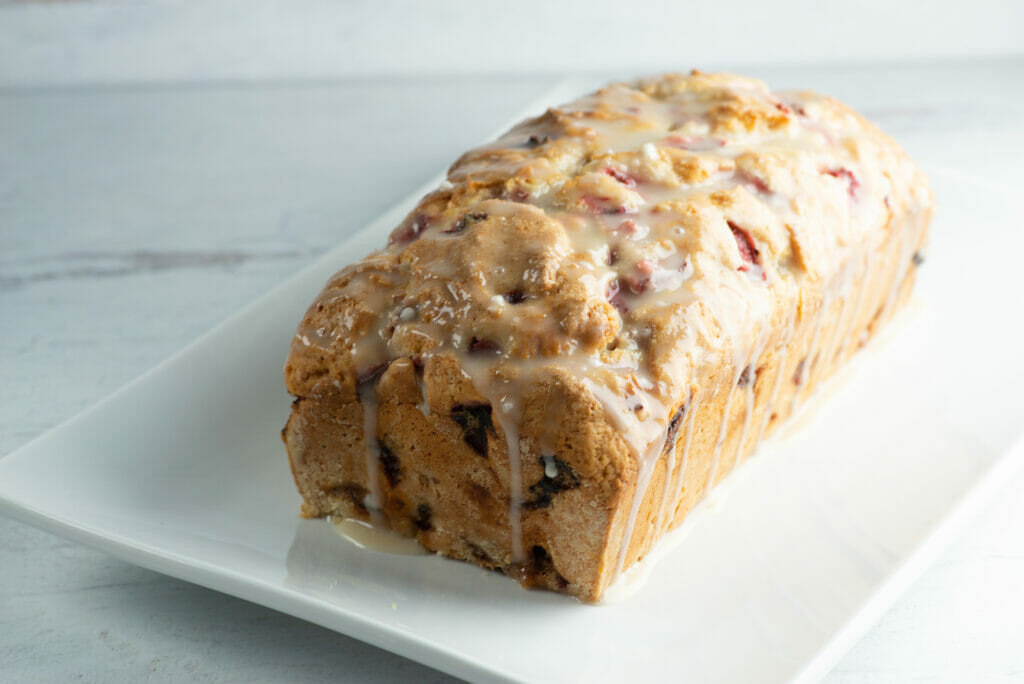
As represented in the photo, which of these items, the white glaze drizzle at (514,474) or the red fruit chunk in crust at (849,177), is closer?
the white glaze drizzle at (514,474)

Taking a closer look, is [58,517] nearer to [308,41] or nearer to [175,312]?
[175,312]

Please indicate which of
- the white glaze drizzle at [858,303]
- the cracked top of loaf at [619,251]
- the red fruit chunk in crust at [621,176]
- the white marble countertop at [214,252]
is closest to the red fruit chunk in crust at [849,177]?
the cracked top of loaf at [619,251]

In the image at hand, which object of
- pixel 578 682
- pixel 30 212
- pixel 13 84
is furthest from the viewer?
pixel 13 84

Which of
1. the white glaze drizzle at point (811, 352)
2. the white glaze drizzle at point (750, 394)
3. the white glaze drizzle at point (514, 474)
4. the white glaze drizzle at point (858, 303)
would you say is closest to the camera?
the white glaze drizzle at point (514, 474)

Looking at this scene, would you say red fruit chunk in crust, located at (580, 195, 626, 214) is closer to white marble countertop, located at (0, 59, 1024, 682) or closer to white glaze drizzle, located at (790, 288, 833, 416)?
white glaze drizzle, located at (790, 288, 833, 416)

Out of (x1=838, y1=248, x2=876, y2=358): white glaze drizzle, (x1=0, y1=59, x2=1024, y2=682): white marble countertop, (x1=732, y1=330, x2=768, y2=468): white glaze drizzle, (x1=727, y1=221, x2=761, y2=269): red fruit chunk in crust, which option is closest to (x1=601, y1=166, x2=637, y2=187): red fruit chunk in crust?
(x1=727, y1=221, x2=761, y2=269): red fruit chunk in crust

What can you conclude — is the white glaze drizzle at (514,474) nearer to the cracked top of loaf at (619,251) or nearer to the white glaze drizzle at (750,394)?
the cracked top of loaf at (619,251)

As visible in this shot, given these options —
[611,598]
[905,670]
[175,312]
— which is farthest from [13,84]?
[905,670]

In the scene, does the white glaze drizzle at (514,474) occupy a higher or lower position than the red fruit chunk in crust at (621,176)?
lower
